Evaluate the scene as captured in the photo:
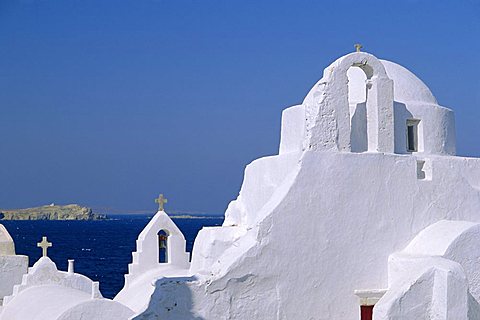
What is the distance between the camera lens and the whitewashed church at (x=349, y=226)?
10297 millimetres

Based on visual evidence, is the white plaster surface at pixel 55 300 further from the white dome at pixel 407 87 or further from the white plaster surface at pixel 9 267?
the white dome at pixel 407 87

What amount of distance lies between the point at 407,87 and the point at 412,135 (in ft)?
2.86

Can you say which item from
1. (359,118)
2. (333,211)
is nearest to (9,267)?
(333,211)

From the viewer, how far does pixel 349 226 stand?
1110 centimetres

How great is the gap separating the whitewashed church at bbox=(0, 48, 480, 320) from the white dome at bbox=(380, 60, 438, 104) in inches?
0.9

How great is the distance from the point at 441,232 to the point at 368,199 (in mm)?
1205

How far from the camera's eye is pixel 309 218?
10.9 meters

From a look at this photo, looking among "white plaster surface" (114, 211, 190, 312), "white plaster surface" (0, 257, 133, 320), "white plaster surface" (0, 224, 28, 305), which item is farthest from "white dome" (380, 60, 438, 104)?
"white plaster surface" (0, 224, 28, 305)

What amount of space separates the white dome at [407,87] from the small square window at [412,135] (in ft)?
1.26

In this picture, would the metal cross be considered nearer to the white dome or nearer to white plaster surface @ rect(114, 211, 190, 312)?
white plaster surface @ rect(114, 211, 190, 312)

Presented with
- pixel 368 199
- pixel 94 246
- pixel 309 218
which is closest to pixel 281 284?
pixel 309 218

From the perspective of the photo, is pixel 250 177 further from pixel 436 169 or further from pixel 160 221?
pixel 160 221

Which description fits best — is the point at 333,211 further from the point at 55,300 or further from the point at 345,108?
the point at 55,300

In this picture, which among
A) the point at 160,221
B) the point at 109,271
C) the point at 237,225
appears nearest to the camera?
the point at 237,225
